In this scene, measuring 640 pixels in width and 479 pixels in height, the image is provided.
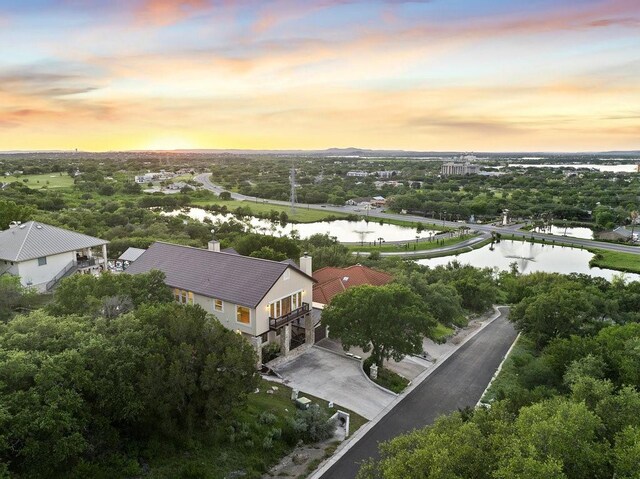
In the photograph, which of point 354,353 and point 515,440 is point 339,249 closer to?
point 354,353

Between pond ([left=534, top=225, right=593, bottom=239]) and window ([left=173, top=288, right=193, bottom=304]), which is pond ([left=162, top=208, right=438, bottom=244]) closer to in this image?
pond ([left=534, top=225, right=593, bottom=239])

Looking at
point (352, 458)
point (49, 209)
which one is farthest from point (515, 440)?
point (49, 209)

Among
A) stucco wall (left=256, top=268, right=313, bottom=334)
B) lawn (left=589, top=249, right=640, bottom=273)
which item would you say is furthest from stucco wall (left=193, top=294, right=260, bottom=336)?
lawn (left=589, top=249, right=640, bottom=273)

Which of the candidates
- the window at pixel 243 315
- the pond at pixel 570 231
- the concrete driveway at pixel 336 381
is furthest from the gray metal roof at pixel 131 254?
the pond at pixel 570 231

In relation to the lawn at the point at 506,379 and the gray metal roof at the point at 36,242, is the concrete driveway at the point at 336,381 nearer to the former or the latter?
the lawn at the point at 506,379

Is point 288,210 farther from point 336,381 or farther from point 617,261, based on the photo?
point 336,381

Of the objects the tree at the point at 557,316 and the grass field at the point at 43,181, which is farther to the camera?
the grass field at the point at 43,181
